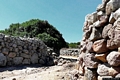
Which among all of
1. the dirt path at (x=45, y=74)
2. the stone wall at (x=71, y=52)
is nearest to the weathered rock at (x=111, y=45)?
the dirt path at (x=45, y=74)

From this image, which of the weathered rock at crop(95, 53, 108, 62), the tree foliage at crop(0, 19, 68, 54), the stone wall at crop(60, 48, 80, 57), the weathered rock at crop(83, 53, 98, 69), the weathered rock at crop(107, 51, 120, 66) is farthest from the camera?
the tree foliage at crop(0, 19, 68, 54)

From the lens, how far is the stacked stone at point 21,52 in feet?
23.6

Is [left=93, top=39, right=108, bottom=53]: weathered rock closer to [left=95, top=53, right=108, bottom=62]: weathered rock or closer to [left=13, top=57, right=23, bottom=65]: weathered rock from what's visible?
[left=95, top=53, right=108, bottom=62]: weathered rock

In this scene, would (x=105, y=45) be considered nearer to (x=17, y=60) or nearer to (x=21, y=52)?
(x=17, y=60)

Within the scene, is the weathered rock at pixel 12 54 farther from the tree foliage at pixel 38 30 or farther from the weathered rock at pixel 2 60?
the tree foliage at pixel 38 30

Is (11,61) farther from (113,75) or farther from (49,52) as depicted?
(113,75)

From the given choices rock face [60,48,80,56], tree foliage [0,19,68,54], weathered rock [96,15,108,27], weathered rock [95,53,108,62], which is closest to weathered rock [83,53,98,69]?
weathered rock [95,53,108,62]

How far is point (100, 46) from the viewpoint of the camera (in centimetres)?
245

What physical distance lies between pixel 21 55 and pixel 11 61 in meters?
0.65

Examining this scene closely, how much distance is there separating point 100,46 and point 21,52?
19.8ft

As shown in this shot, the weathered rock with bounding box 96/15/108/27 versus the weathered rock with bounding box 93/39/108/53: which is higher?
the weathered rock with bounding box 96/15/108/27

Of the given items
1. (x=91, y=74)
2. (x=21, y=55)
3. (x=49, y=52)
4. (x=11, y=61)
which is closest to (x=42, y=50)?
(x=49, y=52)

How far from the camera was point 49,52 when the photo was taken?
9508 mm

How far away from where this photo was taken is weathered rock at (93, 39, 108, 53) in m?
2.40
